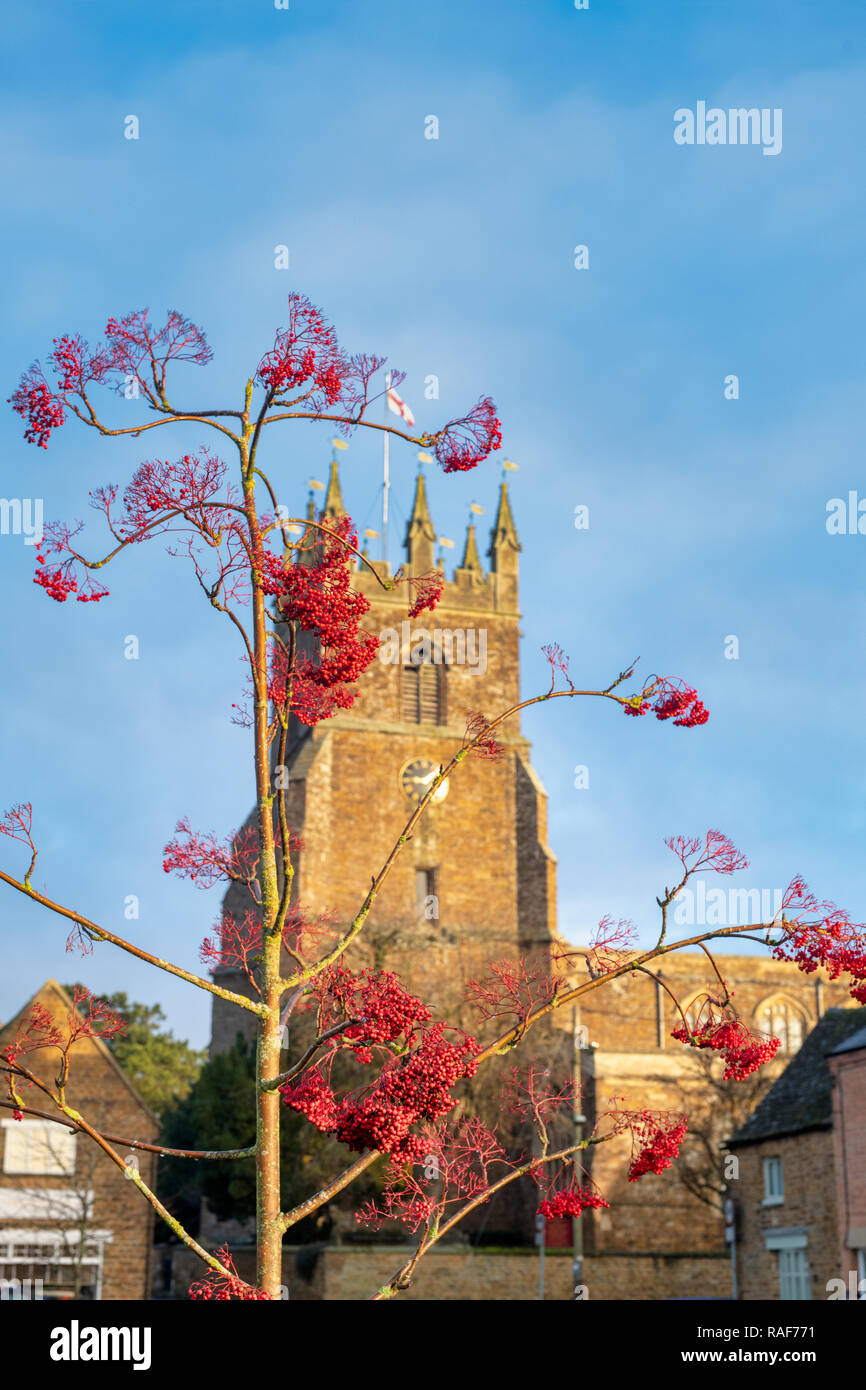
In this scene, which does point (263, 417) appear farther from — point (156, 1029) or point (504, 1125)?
point (156, 1029)

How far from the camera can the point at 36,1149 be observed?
38.3 m

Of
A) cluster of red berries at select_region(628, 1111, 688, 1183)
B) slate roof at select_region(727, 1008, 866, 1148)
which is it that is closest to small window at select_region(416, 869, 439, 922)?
slate roof at select_region(727, 1008, 866, 1148)

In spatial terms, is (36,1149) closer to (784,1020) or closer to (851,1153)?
(851,1153)

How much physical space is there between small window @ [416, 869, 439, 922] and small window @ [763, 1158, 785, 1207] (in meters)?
23.8

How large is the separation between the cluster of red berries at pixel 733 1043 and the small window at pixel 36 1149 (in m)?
34.9

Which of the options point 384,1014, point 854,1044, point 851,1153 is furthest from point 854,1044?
point 384,1014

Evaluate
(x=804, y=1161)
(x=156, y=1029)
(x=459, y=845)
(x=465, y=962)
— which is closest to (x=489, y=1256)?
(x=804, y=1161)

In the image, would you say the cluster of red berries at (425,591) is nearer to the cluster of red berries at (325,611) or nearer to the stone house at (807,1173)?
the cluster of red berries at (325,611)

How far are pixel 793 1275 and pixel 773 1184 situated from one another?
2.14 metres

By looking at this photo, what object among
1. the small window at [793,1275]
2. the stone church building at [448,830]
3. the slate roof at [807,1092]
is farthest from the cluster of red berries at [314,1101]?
the stone church building at [448,830]

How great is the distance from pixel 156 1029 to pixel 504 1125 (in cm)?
4831

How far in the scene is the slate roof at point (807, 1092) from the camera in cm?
3231

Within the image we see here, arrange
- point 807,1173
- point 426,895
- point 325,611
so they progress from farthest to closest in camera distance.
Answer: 1. point 426,895
2. point 807,1173
3. point 325,611

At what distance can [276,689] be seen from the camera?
6.79 meters
